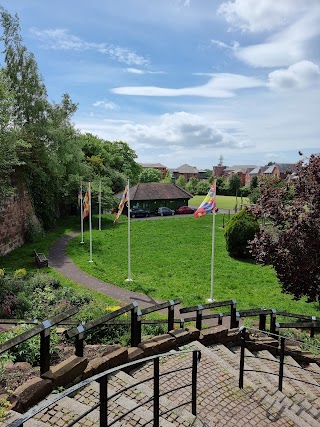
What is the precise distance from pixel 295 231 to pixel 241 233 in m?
9.87

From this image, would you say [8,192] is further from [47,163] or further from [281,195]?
[281,195]

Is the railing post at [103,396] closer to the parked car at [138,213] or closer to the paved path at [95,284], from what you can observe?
the paved path at [95,284]

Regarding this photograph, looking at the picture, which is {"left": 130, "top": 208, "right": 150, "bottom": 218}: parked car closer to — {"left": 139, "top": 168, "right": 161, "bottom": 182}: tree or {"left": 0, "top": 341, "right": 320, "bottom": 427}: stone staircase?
{"left": 0, "top": 341, "right": 320, "bottom": 427}: stone staircase

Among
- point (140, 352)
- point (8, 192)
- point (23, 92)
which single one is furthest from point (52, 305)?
point (23, 92)

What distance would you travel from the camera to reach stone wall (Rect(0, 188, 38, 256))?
761 inches

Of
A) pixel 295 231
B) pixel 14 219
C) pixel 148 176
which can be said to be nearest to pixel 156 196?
pixel 14 219

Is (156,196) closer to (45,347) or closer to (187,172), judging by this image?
(45,347)

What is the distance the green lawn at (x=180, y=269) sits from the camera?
13.3m

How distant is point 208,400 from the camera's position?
497 centimetres

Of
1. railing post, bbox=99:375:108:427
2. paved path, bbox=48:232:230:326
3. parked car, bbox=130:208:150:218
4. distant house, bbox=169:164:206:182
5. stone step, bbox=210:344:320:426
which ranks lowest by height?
paved path, bbox=48:232:230:326

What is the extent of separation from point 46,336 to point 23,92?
82.5ft

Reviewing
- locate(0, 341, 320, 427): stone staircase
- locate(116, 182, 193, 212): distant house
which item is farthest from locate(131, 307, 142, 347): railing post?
locate(116, 182, 193, 212): distant house

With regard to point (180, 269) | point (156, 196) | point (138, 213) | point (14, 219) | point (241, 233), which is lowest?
point (180, 269)

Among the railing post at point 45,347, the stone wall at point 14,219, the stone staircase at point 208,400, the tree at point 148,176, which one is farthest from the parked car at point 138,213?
the tree at point 148,176
